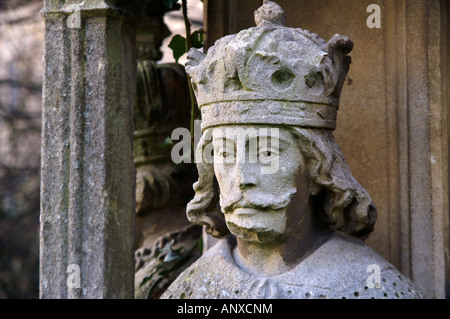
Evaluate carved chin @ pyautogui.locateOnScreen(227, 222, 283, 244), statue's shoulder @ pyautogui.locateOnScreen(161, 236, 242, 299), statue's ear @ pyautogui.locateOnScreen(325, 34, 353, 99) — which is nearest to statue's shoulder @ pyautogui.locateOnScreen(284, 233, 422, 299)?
carved chin @ pyautogui.locateOnScreen(227, 222, 283, 244)

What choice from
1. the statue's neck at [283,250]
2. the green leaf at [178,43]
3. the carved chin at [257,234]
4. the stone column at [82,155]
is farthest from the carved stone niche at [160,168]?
the carved chin at [257,234]

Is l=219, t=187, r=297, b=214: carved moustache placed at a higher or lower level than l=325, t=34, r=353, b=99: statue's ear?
lower

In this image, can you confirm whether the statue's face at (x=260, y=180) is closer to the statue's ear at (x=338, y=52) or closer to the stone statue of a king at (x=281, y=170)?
the stone statue of a king at (x=281, y=170)

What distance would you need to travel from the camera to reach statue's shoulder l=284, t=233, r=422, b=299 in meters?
2.84

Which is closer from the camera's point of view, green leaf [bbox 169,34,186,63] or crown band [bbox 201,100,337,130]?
crown band [bbox 201,100,337,130]

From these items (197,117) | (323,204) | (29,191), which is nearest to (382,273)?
(323,204)

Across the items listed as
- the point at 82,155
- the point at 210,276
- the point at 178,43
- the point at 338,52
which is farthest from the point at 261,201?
the point at 178,43

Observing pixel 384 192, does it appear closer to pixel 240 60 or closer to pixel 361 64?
pixel 361 64

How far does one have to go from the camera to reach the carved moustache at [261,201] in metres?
2.79

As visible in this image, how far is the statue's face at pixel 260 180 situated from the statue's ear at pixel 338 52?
0.32 meters

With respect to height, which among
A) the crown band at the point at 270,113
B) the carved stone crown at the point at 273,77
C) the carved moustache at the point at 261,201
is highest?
the carved stone crown at the point at 273,77

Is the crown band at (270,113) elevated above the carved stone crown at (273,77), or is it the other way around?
the carved stone crown at (273,77)

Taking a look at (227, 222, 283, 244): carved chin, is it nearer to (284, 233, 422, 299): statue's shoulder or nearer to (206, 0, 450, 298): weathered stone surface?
(284, 233, 422, 299): statue's shoulder

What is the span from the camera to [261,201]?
2.78 metres
